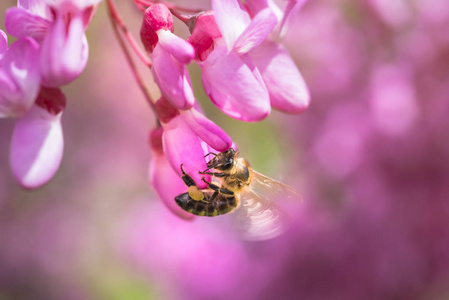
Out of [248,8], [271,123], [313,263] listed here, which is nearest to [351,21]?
[271,123]

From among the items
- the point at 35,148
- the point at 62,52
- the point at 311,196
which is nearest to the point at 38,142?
the point at 35,148

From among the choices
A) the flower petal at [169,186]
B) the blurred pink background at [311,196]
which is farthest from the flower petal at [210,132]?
the blurred pink background at [311,196]

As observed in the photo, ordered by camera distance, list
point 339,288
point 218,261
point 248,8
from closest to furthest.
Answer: point 248,8, point 339,288, point 218,261

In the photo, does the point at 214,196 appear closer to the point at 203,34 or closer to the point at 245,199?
the point at 245,199

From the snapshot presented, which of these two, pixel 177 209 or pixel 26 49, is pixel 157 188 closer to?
pixel 177 209

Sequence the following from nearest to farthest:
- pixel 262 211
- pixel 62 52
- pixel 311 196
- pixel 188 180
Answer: pixel 62 52 < pixel 188 180 < pixel 262 211 < pixel 311 196

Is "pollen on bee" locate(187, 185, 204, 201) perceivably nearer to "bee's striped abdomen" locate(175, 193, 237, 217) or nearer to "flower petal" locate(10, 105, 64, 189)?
"bee's striped abdomen" locate(175, 193, 237, 217)

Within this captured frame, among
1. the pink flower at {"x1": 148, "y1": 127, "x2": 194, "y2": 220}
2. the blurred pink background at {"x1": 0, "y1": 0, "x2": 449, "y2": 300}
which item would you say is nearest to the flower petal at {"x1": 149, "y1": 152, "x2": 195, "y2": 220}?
the pink flower at {"x1": 148, "y1": 127, "x2": 194, "y2": 220}
